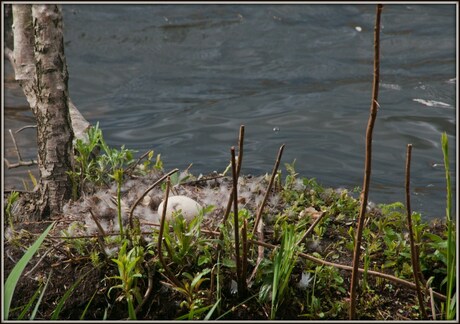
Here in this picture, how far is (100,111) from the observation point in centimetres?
685

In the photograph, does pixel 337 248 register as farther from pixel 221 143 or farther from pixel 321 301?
pixel 221 143

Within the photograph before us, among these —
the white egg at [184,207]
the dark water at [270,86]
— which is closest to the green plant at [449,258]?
the white egg at [184,207]

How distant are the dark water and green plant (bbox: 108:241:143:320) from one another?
116 inches

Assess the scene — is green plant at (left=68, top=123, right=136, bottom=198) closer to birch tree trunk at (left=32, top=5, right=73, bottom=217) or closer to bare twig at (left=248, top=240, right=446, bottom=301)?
birch tree trunk at (left=32, top=5, right=73, bottom=217)

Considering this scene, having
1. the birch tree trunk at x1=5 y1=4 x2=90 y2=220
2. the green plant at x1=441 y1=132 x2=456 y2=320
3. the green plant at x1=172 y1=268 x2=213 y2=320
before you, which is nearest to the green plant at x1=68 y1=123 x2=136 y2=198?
the birch tree trunk at x1=5 y1=4 x2=90 y2=220

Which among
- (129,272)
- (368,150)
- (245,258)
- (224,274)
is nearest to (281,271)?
(245,258)

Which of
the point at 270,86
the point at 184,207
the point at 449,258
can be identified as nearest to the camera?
the point at 449,258

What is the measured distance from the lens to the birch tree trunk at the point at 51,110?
2.55 metres

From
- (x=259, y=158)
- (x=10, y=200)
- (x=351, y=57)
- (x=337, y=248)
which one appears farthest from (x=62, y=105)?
(x=351, y=57)

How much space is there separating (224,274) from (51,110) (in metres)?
0.95

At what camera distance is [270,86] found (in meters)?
7.29

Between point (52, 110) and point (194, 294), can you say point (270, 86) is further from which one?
point (194, 294)

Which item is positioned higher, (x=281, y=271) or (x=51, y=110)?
(x=51, y=110)

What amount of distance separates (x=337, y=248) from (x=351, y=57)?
5943mm
